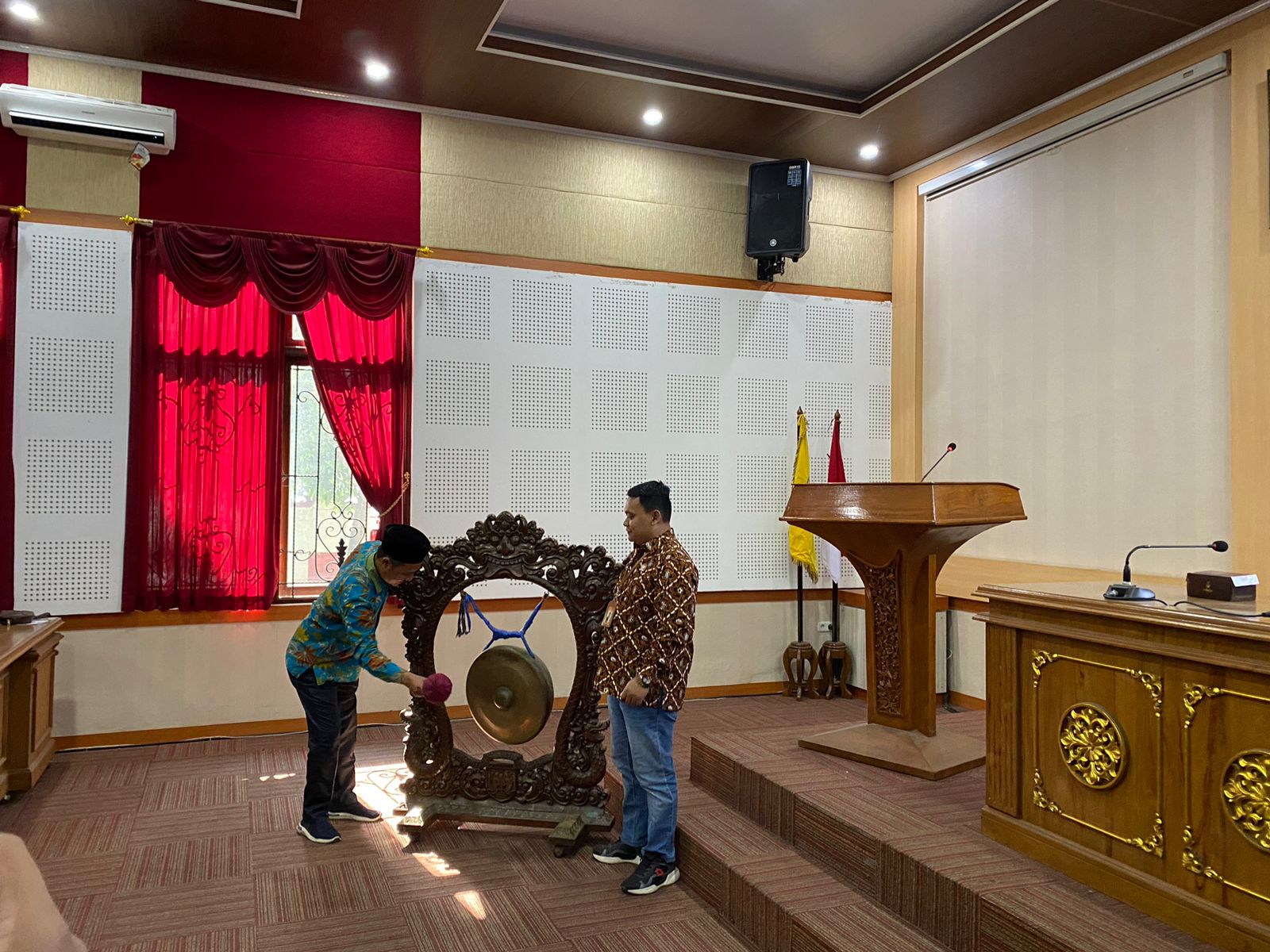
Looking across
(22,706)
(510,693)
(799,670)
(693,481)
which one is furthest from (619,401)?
(22,706)

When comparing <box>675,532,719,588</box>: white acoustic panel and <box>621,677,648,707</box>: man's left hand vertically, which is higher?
<box>675,532,719,588</box>: white acoustic panel

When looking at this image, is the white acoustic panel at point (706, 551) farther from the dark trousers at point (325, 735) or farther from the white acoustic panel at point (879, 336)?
the dark trousers at point (325, 735)

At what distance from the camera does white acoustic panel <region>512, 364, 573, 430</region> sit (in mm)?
6055

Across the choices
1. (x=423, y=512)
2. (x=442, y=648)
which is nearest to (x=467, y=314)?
(x=423, y=512)

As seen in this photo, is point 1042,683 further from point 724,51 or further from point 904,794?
point 724,51

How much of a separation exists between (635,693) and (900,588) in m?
1.28

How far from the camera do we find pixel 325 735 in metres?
3.89

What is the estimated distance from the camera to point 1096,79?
544 cm

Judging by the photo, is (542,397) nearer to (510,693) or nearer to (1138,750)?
(510,693)

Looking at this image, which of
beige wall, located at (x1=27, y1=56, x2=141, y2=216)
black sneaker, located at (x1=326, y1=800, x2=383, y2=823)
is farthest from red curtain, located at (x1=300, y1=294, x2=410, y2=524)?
Result: black sneaker, located at (x1=326, y1=800, x2=383, y2=823)

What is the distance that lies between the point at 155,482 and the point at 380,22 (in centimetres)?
273

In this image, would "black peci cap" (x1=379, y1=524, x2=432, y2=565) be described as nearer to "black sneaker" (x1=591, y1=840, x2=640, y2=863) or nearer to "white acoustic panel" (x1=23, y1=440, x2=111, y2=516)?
"black sneaker" (x1=591, y1=840, x2=640, y2=863)

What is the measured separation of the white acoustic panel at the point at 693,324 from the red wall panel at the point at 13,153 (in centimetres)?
377

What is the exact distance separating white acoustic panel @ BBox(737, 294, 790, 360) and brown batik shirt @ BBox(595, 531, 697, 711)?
3.40 meters
